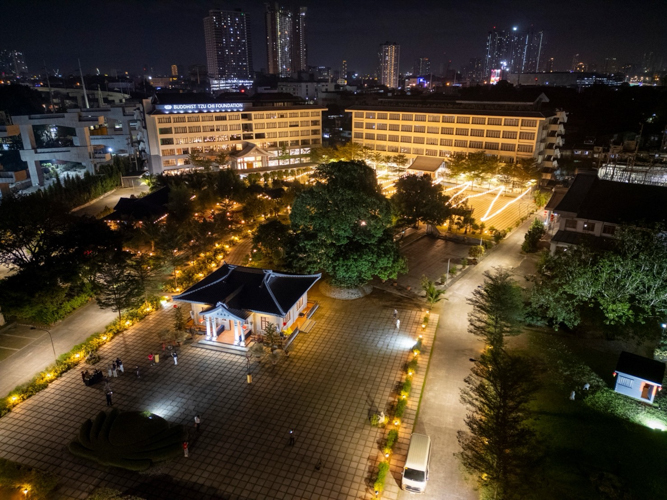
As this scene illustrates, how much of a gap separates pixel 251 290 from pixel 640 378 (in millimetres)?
23967

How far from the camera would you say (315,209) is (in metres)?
35.1

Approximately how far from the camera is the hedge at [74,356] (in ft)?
80.3

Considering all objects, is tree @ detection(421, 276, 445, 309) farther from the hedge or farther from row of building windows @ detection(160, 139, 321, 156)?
row of building windows @ detection(160, 139, 321, 156)

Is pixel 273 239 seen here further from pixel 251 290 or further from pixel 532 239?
pixel 532 239

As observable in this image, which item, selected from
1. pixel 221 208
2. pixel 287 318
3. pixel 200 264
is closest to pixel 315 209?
pixel 287 318

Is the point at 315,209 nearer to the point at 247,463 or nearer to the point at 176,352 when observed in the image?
the point at 176,352

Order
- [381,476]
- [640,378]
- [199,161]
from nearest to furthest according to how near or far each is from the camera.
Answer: [381,476]
[640,378]
[199,161]

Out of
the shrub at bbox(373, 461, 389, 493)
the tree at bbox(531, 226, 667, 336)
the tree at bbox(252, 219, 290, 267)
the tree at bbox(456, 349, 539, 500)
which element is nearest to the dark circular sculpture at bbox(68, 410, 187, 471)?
the shrub at bbox(373, 461, 389, 493)

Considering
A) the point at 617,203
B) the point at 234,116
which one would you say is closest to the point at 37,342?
the point at 617,203

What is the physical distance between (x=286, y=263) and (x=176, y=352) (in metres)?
11.3

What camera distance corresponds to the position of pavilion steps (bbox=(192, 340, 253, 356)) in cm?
2911

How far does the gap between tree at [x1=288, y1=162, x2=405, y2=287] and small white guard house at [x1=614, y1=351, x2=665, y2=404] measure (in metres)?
16.6

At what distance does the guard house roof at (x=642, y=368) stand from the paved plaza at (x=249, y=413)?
1142 centimetres

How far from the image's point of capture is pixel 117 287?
30922 mm
